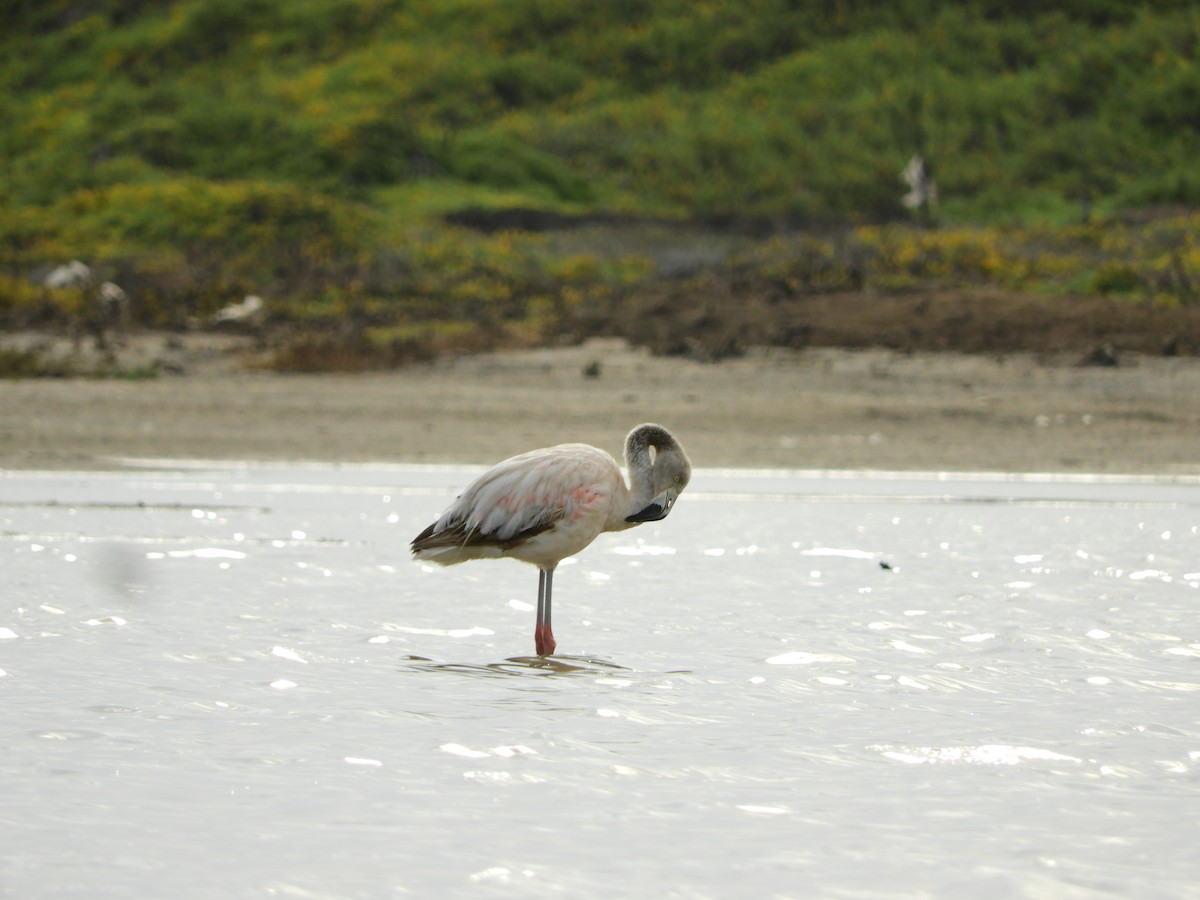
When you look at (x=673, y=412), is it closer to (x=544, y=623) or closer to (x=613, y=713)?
(x=544, y=623)

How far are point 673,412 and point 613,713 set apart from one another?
1078 centimetres

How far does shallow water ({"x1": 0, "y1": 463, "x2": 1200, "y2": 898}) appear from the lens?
3.92 metres

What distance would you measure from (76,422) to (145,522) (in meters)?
5.82

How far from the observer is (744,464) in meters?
14.0

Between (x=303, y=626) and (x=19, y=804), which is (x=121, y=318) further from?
(x=19, y=804)

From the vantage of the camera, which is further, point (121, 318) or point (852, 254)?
point (852, 254)

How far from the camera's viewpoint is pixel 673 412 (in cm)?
1630

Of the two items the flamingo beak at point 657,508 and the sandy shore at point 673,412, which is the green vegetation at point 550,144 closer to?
the sandy shore at point 673,412

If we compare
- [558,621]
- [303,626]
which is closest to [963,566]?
[558,621]

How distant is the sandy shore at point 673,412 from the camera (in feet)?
47.3

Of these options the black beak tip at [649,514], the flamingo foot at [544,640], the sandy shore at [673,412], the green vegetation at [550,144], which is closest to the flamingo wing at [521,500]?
the black beak tip at [649,514]

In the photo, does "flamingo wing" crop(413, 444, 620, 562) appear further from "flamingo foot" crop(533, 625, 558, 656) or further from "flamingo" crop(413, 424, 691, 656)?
"flamingo foot" crop(533, 625, 558, 656)

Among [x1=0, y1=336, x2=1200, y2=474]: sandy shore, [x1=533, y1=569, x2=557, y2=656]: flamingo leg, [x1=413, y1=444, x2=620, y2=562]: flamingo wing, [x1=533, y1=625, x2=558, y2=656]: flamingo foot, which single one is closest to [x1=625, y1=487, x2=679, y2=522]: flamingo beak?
[x1=413, y1=444, x2=620, y2=562]: flamingo wing

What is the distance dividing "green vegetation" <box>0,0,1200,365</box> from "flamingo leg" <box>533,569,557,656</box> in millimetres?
12885
